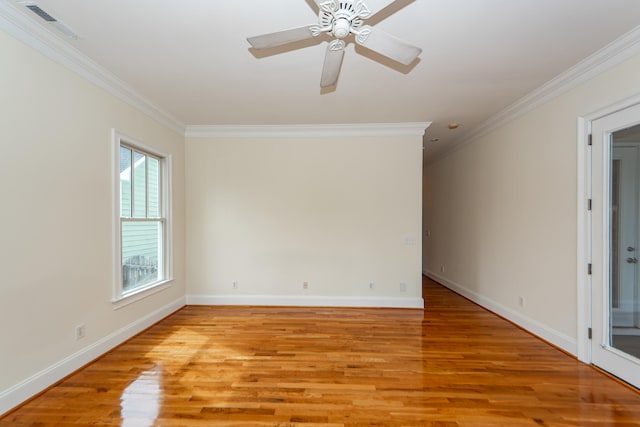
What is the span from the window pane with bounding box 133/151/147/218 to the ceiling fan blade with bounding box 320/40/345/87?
256 cm

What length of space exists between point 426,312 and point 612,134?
285cm

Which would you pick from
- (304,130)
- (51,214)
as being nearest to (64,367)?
(51,214)

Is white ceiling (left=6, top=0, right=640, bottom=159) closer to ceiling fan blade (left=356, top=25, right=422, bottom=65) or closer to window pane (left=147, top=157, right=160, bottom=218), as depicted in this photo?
ceiling fan blade (left=356, top=25, right=422, bottom=65)

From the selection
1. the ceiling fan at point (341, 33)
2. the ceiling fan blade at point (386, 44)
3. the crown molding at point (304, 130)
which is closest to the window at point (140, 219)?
the crown molding at point (304, 130)

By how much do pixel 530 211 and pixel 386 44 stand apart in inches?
110

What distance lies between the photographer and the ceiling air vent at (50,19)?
1.89m

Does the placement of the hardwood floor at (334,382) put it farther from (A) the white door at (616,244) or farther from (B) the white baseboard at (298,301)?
(B) the white baseboard at (298,301)

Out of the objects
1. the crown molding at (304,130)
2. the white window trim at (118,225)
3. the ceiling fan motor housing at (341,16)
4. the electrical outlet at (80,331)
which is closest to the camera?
the ceiling fan motor housing at (341,16)

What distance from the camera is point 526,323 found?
11.1 ft

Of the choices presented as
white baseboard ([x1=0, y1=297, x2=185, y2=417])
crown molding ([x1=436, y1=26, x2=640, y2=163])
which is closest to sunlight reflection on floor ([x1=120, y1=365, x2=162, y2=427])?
white baseboard ([x1=0, y1=297, x2=185, y2=417])

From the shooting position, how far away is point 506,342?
3107 millimetres

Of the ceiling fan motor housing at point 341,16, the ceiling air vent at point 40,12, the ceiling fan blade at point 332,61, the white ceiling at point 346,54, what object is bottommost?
the ceiling fan blade at point 332,61

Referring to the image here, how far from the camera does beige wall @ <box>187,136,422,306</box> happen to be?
436cm

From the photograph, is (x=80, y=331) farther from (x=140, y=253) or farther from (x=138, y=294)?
(x=140, y=253)
